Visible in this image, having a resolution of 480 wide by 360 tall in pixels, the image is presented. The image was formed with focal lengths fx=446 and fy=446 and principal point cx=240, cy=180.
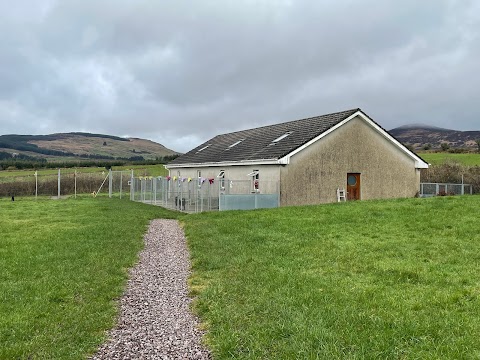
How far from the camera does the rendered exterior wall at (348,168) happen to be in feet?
84.5

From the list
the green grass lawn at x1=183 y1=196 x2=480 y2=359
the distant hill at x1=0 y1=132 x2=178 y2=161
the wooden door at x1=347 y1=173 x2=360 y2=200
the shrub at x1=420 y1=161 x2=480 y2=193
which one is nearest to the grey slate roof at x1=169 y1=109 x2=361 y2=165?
the wooden door at x1=347 y1=173 x2=360 y2=200

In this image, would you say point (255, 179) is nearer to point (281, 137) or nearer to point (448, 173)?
point (281, 137)

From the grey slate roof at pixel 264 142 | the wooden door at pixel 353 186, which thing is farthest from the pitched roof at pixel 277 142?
the wooden door at pixel 353 186

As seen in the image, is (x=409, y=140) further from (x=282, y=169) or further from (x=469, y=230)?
(x=469, y=230)

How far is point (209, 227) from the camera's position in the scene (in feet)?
59.5

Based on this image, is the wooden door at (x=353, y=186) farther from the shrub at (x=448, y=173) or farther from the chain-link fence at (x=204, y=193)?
the shrub at (x=448, y=173)

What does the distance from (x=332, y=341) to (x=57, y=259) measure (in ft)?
27.5

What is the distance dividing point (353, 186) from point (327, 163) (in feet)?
8.46

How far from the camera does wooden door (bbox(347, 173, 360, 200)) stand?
2781 cm

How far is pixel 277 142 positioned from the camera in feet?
95.1

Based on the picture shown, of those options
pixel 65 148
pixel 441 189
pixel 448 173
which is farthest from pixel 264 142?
pixel 65 148

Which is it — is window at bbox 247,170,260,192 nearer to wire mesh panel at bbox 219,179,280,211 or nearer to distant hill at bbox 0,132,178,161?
wire mesh panel at bbox 219,179,280,211

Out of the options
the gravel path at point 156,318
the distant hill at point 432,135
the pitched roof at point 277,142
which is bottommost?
Answer: the gravel path at point 156,318

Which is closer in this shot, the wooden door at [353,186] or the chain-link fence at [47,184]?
the wooden door at [353,186]
